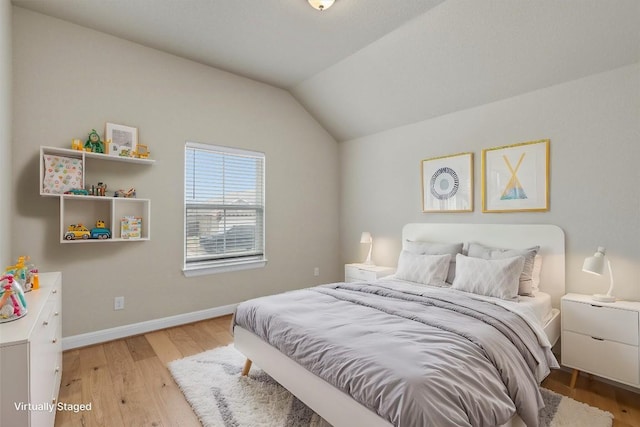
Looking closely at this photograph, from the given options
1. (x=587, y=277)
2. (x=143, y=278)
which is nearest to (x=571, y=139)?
(x=587, y=277)

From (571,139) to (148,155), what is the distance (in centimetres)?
384

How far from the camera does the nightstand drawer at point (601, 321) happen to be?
2.12 metres

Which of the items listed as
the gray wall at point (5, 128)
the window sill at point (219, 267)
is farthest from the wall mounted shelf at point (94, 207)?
the window sill at point (219, 267)

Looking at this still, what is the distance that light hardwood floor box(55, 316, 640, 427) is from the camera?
1906mm

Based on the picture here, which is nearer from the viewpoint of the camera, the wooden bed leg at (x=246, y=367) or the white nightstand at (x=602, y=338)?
the white nightstand at (x=602, y=338)

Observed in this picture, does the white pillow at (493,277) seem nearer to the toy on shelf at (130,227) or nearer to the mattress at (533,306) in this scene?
the mattress at (533,306)

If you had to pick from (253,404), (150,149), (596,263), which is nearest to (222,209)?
(150,149)

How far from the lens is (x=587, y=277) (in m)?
2.59

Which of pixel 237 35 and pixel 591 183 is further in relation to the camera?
pixel 237 35

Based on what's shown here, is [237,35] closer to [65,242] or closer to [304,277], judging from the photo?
[65,242]

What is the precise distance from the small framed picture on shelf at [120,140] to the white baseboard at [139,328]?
165 cm

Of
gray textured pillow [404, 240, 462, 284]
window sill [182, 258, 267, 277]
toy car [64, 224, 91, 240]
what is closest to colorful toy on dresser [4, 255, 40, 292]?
toy car [64, 224, 91, 240]

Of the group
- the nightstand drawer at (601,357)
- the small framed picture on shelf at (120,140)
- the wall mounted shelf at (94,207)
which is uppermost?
the small framed picture on shelf at (120,140)

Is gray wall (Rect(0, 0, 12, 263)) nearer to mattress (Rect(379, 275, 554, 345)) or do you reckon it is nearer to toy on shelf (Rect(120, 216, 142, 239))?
toy on shelf (Rect(120, 216, 142, 239))
